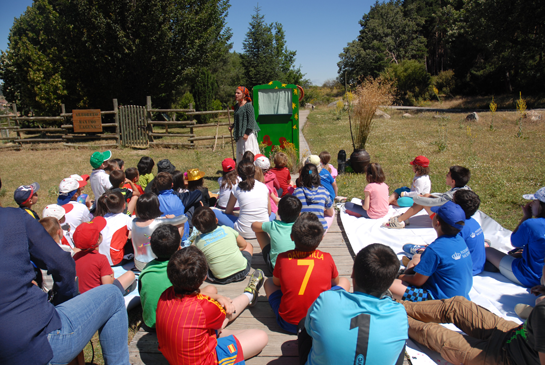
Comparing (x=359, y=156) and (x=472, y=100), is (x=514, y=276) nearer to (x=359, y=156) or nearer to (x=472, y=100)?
(x=359, y=156)

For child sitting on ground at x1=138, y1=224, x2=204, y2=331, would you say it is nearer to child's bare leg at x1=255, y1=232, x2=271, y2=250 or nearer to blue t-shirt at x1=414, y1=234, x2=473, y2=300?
child's bare leg at x1=255, y1=232, x2=271, y2=250

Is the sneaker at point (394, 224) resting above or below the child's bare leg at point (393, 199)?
below

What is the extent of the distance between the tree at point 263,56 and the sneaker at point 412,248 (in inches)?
1190

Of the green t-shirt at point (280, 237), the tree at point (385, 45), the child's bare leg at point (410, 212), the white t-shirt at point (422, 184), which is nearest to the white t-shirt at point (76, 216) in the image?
the green t-shirt at point (280, 237)

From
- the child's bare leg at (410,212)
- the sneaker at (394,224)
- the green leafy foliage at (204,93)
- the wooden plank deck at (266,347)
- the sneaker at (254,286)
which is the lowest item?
the wooden plank deck at (266,347)

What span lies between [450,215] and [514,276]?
1.29 metres

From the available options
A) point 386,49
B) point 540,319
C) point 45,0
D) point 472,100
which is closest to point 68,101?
point 45,0

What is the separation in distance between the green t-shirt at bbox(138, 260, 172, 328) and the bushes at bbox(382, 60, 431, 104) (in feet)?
109

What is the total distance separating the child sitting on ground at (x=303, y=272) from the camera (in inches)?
94.3

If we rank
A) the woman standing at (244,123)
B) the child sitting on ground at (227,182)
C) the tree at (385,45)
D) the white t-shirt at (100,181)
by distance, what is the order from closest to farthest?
the child sitting on ground at (227,182) < the white t-shirt at (100,181) < the woman standing at (244,123) < the tree at (385,45)

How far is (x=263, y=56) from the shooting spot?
34.7m

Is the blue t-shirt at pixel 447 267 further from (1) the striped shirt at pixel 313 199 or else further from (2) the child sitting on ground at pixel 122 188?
(2) the child sitting on ground at pixel 122 188

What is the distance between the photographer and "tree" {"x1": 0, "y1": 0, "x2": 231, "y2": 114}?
15961mm

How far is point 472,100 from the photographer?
92.5 ft
